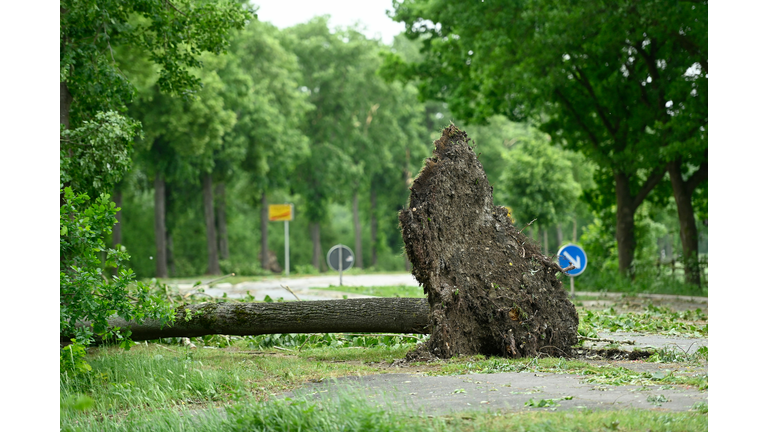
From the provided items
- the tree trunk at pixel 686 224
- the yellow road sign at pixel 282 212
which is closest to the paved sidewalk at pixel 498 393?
the tree trunk at pixel 686 224

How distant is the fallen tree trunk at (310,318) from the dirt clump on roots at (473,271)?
1119mm

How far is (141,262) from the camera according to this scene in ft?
124

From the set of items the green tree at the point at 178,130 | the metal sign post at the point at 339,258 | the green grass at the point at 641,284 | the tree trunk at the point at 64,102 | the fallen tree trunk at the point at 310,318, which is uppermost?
the green tree at the point at 178,130

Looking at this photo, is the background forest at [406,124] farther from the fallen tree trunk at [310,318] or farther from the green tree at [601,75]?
the fallen tree trunk at [310,318]

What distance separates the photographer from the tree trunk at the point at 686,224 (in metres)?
17.9

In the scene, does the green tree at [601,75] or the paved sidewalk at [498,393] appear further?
the green tree at [601,75]

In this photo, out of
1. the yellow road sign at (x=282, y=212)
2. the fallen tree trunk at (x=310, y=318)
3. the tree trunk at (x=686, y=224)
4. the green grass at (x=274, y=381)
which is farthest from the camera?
the yellow road sign at (x=282, y=212)

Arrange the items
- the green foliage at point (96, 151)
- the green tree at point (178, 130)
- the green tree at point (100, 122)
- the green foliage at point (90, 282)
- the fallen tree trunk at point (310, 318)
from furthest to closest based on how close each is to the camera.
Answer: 1. the green tree at point (178, 130)
2. the green foliage at point (96, 151)
3. the fallen tree trunk at point (310, 318)
4. the green tree at point (100, 122)
5. the green foliage at point (90, 282)

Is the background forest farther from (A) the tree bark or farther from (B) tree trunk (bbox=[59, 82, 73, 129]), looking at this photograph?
(B) tree trunk (bbox=[59, 82, 73, 129])

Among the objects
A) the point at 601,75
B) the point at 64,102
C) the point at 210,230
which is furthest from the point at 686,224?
the point at 210,230

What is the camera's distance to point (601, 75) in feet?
63.4

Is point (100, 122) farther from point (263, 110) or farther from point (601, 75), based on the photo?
point (263, 110)

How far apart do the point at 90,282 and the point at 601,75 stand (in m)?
15.7

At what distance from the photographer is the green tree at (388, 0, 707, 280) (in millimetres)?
15492
